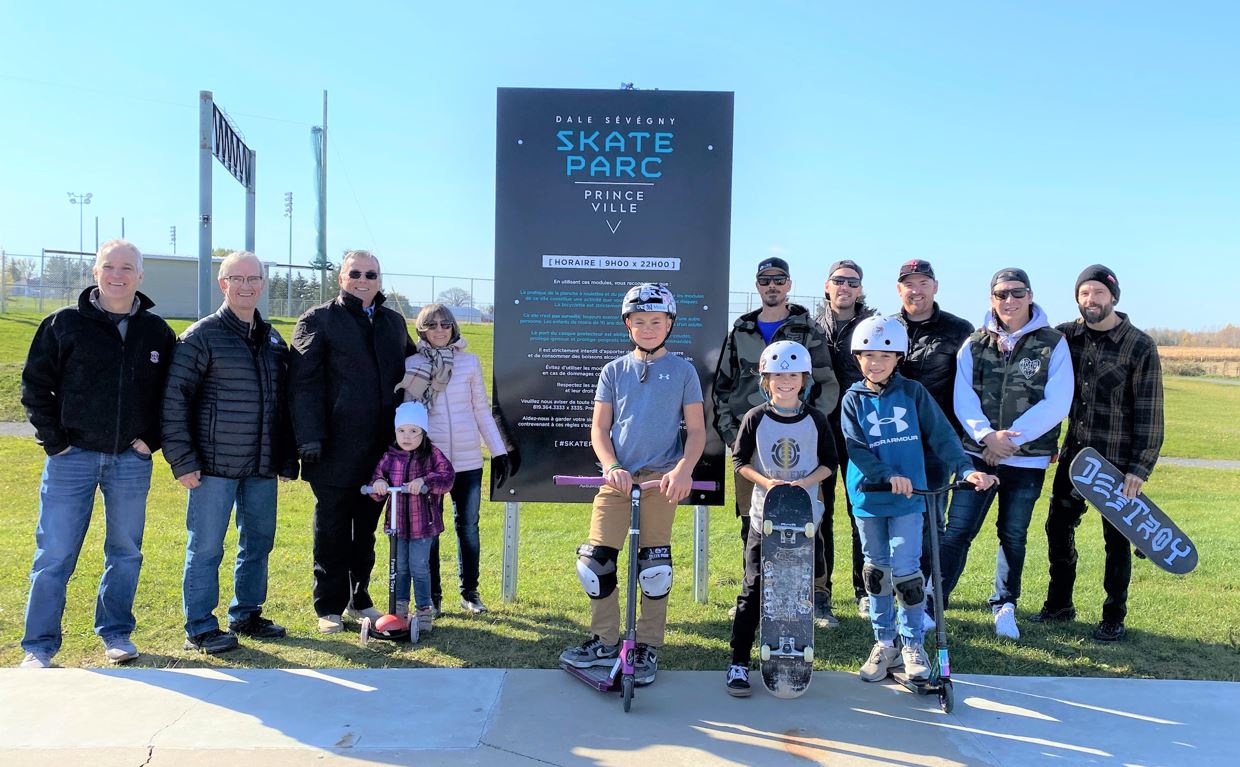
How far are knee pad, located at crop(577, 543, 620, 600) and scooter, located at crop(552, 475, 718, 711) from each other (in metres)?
0.19

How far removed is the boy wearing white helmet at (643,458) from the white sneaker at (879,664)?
3.43 feet

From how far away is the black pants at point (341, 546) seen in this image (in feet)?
16.0

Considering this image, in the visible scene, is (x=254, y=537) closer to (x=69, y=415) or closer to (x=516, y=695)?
(x=69, y=415)

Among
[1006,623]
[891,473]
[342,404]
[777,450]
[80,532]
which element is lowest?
[1006,623]

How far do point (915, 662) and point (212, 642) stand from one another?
3.71 meters

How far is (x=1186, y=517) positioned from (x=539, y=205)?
8.42m

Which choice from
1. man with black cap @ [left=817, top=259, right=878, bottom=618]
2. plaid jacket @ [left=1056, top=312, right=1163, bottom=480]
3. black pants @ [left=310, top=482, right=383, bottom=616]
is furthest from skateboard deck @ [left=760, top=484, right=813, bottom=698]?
black pants @ [left=310, top=482, right=383, bottom=616]

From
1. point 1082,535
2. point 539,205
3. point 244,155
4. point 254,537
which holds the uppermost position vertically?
point 244,155

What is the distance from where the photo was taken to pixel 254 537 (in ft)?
15.9

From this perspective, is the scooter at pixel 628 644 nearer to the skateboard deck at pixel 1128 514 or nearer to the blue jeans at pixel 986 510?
the blue jeans at pixel 986 510

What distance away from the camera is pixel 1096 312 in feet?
16.3

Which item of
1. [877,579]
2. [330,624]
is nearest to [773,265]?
[877,579]

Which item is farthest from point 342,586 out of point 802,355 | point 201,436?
point 802,355

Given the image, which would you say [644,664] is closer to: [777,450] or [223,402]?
[777,450]
